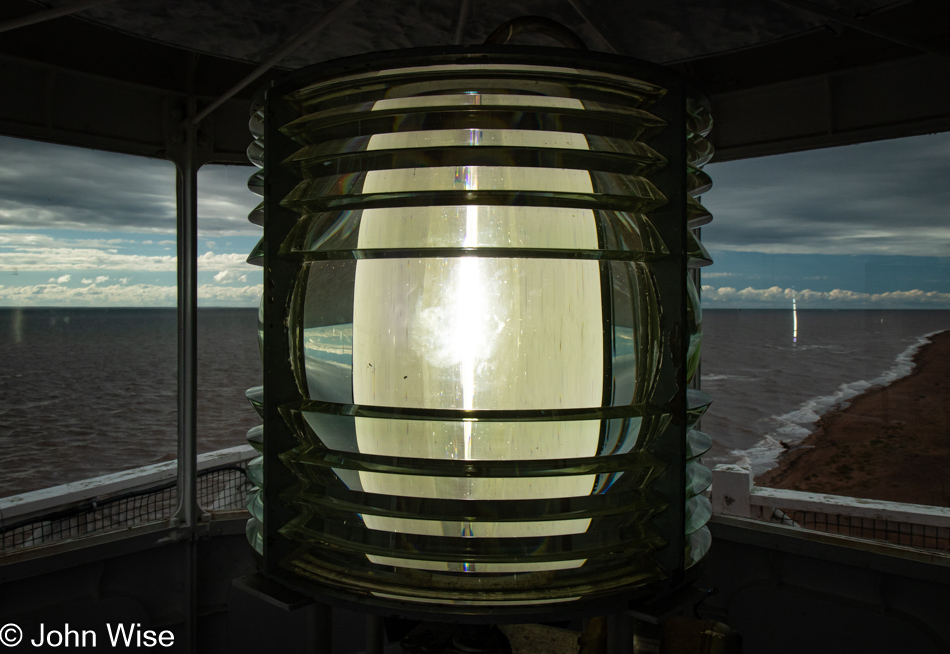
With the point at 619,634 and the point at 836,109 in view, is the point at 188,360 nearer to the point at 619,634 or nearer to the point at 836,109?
the point at 619,634

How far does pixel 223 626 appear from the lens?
10.9 ft

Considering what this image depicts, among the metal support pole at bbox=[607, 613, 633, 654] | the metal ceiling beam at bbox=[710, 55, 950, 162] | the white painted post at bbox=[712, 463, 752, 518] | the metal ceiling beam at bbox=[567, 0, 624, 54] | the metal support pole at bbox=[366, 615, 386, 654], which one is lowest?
the white painted post at bbox=[712, 463, 752, 518]

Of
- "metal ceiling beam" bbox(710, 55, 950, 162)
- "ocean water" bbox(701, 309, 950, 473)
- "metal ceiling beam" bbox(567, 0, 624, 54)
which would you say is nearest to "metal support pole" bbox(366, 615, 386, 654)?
"metal ceiling beam" bbox(567, 0, 624, 54)

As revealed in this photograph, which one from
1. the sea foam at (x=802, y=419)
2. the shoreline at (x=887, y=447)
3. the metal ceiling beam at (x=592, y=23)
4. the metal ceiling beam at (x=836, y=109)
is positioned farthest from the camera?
the sea foam at (x=802, y=419)

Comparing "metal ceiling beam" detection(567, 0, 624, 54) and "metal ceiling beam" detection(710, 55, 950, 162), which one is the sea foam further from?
"metal ceiling beam" detection(567, 0, 624, 54)

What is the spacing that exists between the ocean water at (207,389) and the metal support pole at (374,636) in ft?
57.2

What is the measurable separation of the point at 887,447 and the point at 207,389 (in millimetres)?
28479

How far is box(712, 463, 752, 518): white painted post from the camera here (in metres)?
3.96

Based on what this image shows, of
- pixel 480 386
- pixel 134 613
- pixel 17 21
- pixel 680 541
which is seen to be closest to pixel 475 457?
pixel 480 386

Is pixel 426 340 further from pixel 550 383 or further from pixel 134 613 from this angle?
pixel 134 613

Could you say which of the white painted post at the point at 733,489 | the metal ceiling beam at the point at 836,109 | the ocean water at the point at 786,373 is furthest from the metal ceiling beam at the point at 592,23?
the ocean water at the point at 786,373

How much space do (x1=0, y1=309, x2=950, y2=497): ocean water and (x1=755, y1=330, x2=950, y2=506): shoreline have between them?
0.87 meters

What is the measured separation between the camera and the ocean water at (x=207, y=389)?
77.9 feet

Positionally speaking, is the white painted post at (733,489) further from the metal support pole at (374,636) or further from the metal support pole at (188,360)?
the metal support pole at (374,636)
